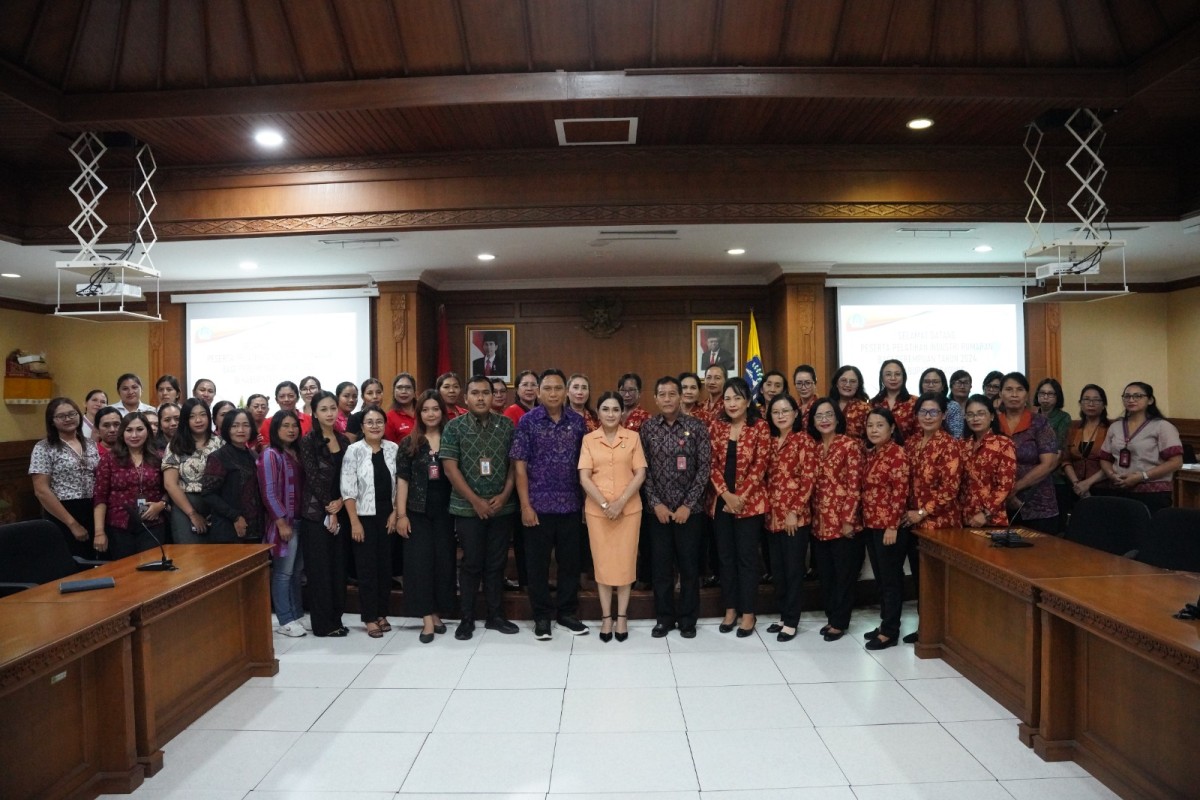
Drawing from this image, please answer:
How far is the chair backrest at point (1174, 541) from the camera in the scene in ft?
10.6

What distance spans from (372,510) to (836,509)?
262 centimetres

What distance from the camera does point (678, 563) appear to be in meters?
4.18

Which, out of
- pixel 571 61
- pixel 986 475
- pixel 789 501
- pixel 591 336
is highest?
pixel 571 61

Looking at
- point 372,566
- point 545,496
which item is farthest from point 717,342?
point 372,566

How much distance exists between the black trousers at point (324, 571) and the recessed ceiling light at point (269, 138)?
255cm

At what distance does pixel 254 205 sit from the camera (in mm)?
5305

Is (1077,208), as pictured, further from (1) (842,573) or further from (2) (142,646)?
(2) (142,646)

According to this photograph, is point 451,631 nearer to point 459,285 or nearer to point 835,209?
point 835,209

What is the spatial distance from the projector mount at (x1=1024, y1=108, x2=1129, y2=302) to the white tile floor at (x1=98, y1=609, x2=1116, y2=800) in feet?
8.43

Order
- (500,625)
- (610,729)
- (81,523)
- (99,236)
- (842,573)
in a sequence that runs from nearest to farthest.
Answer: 1. (610,729)
2. (842,573)
3. (500,625)
4. (81,523)
5. (99,236)

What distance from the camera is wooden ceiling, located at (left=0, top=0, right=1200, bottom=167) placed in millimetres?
3971

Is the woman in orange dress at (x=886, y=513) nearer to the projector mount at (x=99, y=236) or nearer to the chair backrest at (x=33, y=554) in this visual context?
the chair backrest at (x=33, y=554)

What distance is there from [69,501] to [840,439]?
4591mm

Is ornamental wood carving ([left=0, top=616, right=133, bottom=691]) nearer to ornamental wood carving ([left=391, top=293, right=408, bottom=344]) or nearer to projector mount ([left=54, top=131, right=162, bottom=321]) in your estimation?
projector mount ([left=54, top=131, right=162, bottom=321])
